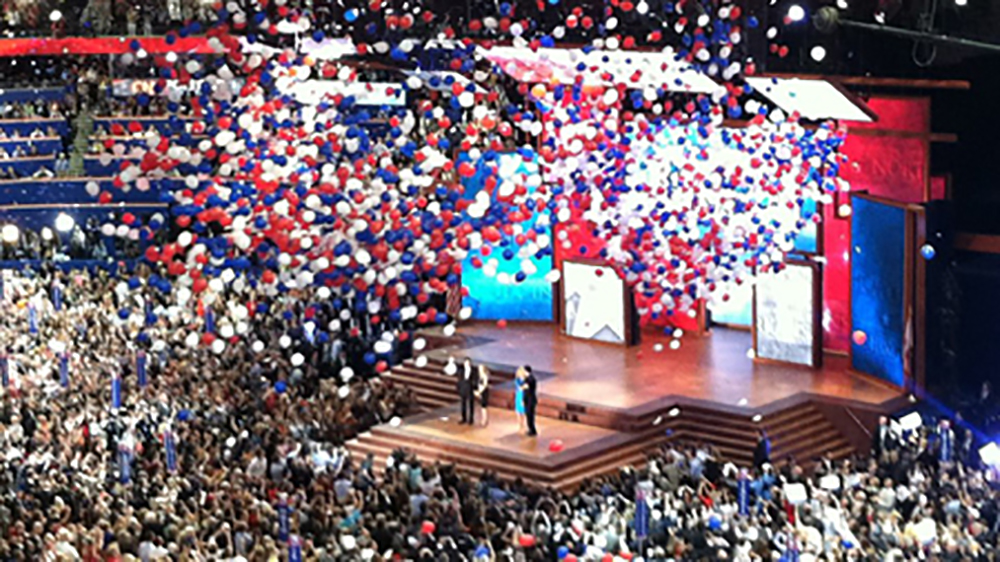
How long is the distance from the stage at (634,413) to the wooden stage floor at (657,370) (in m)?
0.03

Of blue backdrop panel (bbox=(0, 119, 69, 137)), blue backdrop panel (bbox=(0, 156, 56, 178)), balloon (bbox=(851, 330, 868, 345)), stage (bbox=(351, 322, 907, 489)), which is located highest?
blue backdrop panel (bbox=(0, 119, 69, 137))

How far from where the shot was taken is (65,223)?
2997cm

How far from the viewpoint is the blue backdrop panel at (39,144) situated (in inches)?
1195

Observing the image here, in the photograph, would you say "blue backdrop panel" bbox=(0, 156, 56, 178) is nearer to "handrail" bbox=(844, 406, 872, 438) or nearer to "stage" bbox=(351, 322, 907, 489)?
"stage" bbox=(351, 322, 907, 489)

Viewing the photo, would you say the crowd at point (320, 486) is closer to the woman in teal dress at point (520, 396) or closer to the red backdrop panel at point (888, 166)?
the woman in teal dress at point (520, 396)

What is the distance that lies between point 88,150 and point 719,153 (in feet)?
47.1

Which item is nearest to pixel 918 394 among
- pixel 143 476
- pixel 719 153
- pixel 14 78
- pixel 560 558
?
pixel 719 153

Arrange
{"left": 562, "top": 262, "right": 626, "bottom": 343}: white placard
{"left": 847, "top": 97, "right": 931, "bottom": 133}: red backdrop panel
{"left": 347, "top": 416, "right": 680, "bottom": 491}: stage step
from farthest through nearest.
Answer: {"left": 562, "top": 262, "right": 626, "bottom": 343}: white placard
{"left": 847, "top": 97, "right": 931, "bottom": 133}: red backdrop panel
{"left": 347, "top": 416, "right": 680, "bottom": 491}: stage step

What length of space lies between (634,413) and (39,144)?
49.9 ft

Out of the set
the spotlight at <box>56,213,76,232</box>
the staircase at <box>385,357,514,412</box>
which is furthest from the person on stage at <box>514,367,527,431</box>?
the spotlight at <box>56,213,76,232</box>

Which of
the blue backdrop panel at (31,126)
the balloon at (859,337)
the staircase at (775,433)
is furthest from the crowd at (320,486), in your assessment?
the blue backdrop panel at (31,126)

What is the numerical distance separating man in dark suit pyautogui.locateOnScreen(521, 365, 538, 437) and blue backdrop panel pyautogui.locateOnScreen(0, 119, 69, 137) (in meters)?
14.4

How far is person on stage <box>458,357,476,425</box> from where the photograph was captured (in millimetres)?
20094

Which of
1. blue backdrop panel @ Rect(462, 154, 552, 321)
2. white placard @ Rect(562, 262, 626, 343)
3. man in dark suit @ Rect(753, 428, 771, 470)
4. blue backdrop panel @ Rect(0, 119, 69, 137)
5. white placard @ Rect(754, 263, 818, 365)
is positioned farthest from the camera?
blue backdrop panel @ Rect(0, 119, 69, 137)
